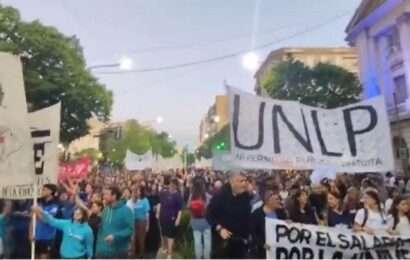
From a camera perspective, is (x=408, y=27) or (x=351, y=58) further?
(x=351, y=58)

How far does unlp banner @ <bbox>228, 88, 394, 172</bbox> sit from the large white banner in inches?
78.0

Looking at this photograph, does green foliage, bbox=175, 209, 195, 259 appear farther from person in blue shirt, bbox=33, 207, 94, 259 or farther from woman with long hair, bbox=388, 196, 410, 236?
woman with long hair, bbox=388, 196, 410, 236

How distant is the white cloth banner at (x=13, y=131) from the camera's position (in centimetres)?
529

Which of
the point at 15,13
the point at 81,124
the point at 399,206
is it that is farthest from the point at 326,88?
the point at 399,206

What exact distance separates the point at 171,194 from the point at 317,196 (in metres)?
2.75

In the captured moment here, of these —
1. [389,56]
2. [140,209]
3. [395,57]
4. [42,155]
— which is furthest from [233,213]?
[389,56]

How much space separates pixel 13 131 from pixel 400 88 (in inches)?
1384

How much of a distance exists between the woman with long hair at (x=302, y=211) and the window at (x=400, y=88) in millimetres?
30386

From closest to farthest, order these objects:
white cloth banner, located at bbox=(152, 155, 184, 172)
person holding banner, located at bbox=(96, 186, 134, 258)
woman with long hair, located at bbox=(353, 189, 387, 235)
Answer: woman with long hair, located at bbox=(353, 189, 387, 235) → person holding banner, located at bbox=(96, 186, 134, 258) → white cloth banner, located at bbox=(152, 155, 184, 172)

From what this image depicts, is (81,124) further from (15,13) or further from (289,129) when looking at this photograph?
(289,129)

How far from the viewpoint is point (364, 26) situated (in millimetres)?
42156

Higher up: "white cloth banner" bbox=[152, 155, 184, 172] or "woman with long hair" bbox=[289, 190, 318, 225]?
"white cloth banner" bbox=[152, 155, 184, 172]

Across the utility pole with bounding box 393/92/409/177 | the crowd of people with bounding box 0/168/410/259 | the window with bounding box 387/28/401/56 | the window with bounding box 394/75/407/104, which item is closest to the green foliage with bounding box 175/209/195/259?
the crowd of people with bounding box 0/168/410/259

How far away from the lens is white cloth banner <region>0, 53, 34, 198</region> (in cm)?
529
